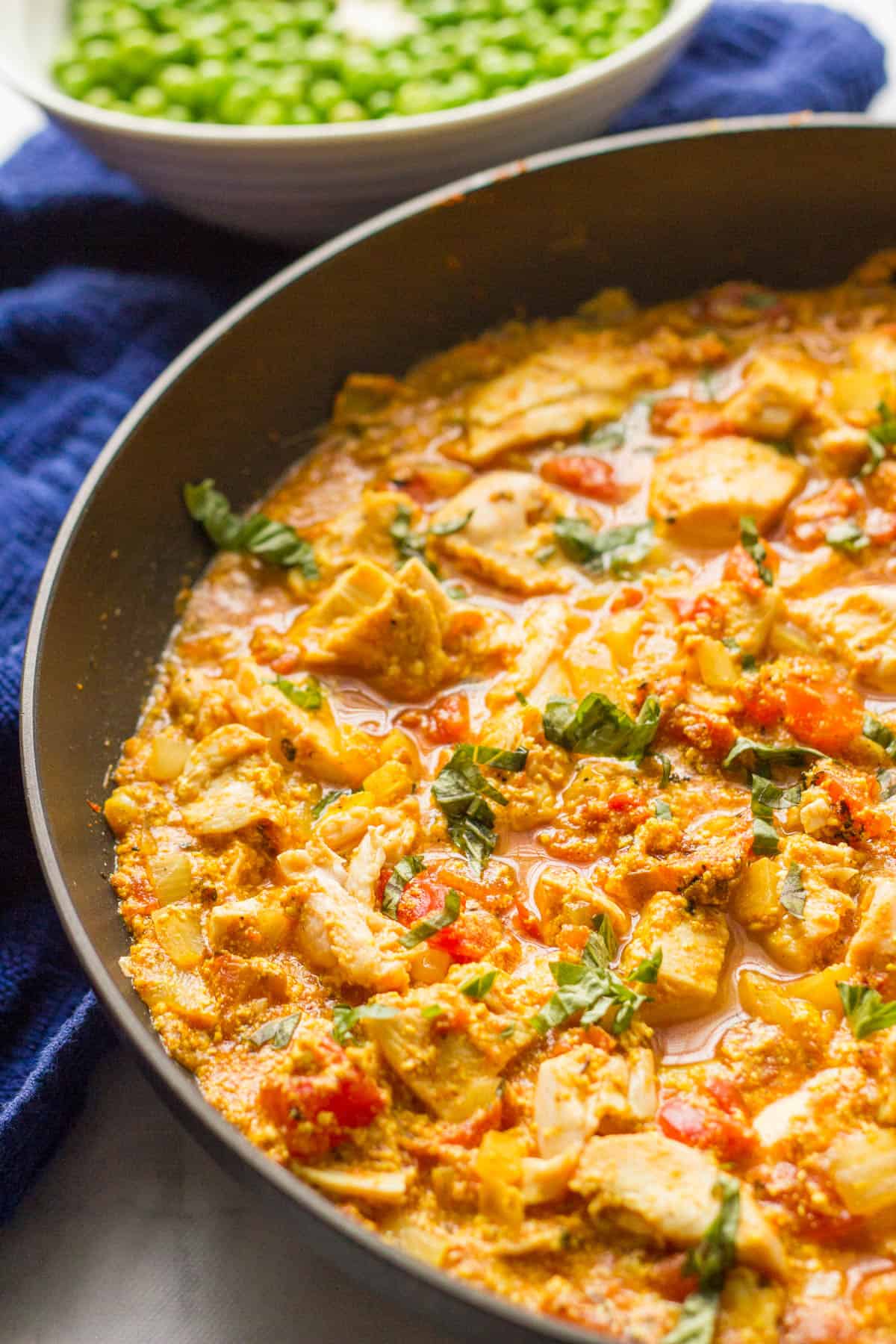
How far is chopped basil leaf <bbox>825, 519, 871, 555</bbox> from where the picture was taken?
157 inches

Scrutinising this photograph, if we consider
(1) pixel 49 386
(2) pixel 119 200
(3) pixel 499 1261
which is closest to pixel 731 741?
(3) pixel 499 1261

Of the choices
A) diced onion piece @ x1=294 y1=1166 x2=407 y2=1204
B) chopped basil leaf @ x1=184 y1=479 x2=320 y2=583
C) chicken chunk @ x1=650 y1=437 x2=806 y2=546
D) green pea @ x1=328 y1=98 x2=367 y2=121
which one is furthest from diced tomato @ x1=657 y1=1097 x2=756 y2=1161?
green pea @ x1=328 y1=98 x2=367 y2=121

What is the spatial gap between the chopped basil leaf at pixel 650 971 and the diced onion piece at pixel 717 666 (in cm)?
84

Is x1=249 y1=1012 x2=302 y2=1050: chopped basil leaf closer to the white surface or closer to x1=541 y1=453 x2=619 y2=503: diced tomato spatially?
the white surface

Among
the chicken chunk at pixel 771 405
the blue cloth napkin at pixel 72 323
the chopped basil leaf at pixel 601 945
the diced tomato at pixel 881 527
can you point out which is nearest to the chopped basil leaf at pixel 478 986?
the chopped basil leaf at pixel 601 945

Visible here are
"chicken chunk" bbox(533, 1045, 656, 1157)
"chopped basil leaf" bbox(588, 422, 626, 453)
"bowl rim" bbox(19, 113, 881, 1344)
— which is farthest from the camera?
"chopped basil leaf" bbox(588, 422, 626, 453)

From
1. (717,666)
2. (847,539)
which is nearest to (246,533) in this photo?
(717,666)

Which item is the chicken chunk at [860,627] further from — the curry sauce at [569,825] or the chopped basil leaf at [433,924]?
the chopped basil leaf at [433,924]

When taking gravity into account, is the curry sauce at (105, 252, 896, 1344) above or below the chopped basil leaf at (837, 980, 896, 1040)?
above

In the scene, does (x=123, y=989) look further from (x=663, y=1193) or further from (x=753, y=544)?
(x=753, y=544)

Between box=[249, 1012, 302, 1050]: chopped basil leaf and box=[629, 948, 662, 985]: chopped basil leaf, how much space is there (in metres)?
0.79

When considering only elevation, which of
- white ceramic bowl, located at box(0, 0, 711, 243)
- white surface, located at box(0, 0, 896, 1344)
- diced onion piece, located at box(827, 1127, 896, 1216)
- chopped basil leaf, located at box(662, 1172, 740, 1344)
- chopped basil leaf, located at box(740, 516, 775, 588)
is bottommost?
white surface, located at box(0, 0, 896, 1344)

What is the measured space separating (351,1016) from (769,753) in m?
1.26

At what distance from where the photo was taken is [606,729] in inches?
140
